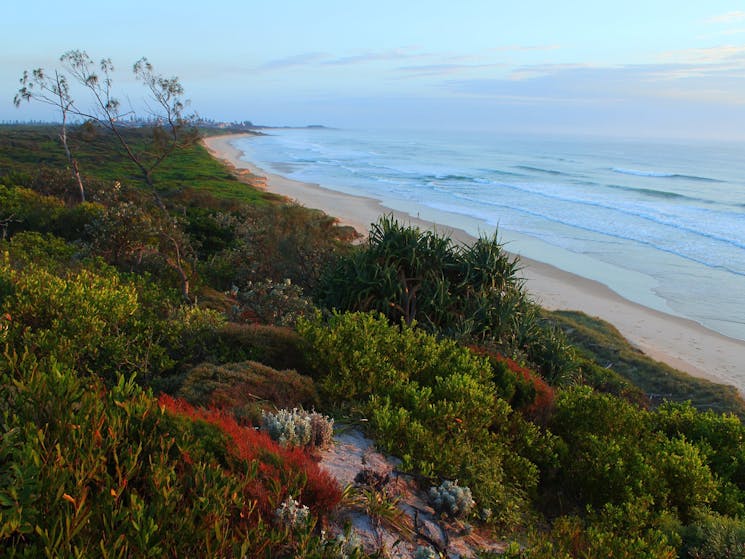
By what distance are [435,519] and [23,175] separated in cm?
2255

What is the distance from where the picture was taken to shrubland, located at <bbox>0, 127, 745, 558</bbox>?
2.37 m

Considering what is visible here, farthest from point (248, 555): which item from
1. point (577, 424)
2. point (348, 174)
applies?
point (348, 174)

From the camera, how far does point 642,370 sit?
11938 mm

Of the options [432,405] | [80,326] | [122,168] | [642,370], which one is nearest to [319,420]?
[432,405]

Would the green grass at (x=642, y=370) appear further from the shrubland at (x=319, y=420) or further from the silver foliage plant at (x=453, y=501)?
the silver foliage plant at (x=453, y=501)

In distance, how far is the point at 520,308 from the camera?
8.62 meters

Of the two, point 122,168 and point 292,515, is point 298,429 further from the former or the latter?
point 122,168

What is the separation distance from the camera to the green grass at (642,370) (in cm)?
1054

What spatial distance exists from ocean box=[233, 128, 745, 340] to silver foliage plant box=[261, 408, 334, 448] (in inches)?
356

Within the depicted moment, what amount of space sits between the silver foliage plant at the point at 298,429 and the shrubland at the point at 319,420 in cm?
1

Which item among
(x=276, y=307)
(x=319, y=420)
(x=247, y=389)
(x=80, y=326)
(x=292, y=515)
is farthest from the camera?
(x=276, y=307)

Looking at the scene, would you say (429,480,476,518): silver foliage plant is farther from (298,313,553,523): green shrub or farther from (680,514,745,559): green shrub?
(680,514,745,559): green shrub

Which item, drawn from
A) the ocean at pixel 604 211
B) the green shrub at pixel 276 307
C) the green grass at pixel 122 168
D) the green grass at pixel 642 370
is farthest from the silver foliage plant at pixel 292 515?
the green grass at pixel 122 168

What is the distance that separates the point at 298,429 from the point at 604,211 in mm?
33853
